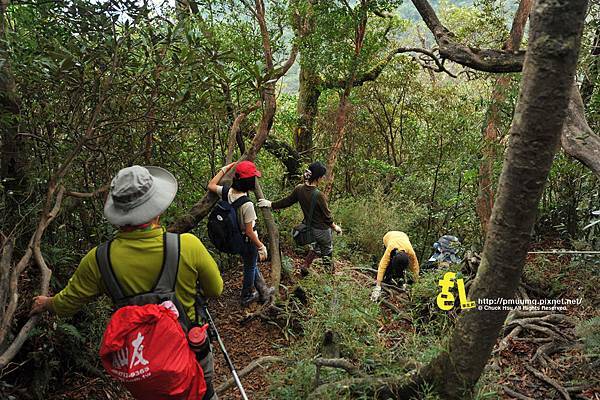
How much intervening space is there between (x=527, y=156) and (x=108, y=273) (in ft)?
7.76

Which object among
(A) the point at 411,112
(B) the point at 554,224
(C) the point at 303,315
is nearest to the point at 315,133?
(A) the point at 411,112

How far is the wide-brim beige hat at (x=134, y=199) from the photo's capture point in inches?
107

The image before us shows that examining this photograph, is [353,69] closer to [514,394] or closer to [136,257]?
[514,394]

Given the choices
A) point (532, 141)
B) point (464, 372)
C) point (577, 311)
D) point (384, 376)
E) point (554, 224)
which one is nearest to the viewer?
point (532, 141)

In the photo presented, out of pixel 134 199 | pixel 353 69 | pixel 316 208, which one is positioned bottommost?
pixel 316 208

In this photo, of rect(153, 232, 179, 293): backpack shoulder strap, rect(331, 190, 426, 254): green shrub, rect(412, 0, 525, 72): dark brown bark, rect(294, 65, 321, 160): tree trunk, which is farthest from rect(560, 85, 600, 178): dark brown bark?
rect(294, 65, 321, 160): tree trunk

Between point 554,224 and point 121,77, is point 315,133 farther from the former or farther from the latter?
point 121,77

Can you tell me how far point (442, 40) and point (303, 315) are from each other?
11.9 feet

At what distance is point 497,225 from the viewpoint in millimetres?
2570

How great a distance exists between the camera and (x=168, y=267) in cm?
275

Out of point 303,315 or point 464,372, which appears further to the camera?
point 303,315

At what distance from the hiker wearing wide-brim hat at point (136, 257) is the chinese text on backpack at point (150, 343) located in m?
0.01

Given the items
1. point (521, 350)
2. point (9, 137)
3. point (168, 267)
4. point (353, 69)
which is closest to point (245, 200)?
point (9, 137)

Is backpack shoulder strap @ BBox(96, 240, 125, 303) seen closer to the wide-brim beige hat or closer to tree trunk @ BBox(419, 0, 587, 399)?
the wide-brim beige hat
